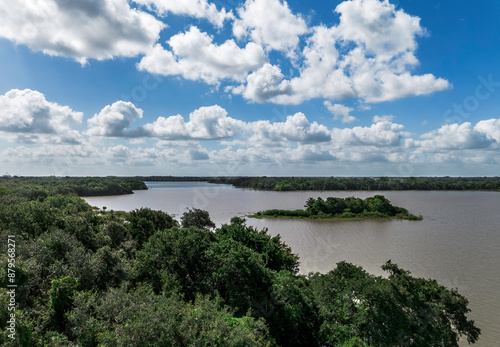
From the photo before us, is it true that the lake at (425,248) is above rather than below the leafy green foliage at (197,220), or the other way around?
below

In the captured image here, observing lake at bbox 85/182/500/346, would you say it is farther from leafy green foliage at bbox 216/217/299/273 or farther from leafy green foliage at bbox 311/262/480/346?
leafy green foliage at bbox 216/217/299/273

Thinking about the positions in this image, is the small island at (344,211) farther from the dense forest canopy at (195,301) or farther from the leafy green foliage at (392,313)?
the leafy green foliage at (392,313)

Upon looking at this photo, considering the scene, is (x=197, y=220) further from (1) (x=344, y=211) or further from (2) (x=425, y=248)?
(1) (x=344, y=211)

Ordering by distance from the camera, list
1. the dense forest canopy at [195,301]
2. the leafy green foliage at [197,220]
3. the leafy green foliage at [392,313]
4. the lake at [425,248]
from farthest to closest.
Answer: the leafy green foliage at [197,220] → the lake at [425,248] → the leafy green foliage at [392,313] → the dense forest canopy at [195,301]

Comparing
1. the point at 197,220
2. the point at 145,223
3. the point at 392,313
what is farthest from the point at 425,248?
the point at 145,223

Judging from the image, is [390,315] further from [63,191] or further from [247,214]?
[63,191]

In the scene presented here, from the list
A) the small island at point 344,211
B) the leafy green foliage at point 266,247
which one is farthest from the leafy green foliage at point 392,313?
the small island at point 344,211

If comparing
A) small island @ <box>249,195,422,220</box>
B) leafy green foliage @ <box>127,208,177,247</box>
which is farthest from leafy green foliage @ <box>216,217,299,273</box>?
small island @ <box>249,195,422,220</box>
